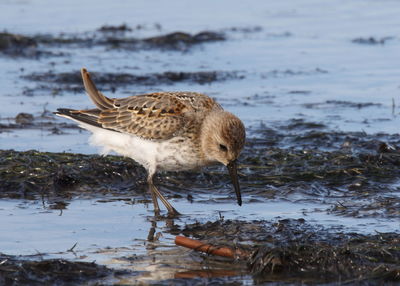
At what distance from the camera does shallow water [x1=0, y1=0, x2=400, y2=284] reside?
7.50 meters

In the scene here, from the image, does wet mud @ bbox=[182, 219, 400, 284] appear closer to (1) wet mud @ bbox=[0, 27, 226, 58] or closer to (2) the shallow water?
(2) the shallow water

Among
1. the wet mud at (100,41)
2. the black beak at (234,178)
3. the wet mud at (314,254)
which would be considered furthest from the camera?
the wet mud at (100,41)

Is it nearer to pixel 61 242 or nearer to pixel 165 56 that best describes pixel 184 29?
pixel 165 56

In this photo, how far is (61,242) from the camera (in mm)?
6988

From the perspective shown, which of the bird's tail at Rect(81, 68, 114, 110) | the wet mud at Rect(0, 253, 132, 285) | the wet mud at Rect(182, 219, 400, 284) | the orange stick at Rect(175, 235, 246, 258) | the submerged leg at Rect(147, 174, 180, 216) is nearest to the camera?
the wet mud at Rect(0, 253, 132, 285)

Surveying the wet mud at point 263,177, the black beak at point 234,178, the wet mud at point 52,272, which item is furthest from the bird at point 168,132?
the wet mud at point 52,272

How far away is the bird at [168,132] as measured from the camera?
8062mm

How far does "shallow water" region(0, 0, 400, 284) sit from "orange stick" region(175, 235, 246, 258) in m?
0.13

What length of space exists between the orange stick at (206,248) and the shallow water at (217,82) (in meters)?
0.13

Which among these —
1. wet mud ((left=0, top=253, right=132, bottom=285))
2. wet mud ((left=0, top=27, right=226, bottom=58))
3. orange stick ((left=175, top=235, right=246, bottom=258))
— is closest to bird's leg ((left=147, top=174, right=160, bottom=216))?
orange stick ((left=175, top=235, right=246, bottom=258))

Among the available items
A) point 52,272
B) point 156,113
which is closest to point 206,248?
point 52,272

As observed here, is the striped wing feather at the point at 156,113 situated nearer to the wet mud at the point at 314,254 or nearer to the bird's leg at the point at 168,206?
the bird's leg at the point at 168,206

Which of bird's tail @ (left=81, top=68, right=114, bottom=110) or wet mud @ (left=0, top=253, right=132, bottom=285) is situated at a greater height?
bird's tail @ (left=81, top=68, right=114, bottom=110)

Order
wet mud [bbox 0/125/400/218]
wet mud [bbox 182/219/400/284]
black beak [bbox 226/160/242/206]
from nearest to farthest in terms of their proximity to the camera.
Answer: wet mud [bbox 182/219/400/284]
black beak [bbox 226/160/242/206]
wet mud [bbox 0/125/400/218]
